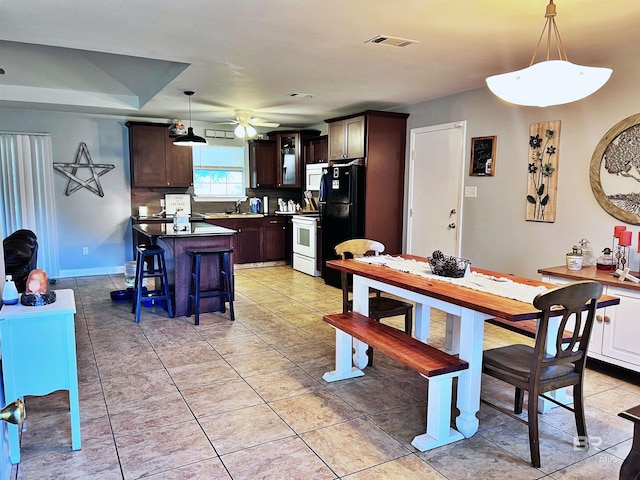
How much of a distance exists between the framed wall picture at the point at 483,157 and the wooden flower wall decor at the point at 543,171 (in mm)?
412

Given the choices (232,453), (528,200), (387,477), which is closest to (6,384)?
(232,453)

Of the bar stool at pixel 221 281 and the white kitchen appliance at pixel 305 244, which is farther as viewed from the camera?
the white kitchen appliance at pixel 305 244

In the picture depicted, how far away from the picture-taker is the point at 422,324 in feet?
12.0

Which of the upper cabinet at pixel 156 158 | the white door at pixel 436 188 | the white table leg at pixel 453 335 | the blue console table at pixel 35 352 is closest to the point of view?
the blue console table at pixel 35 352

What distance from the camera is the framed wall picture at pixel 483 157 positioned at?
15.1 ft

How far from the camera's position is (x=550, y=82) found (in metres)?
2.22

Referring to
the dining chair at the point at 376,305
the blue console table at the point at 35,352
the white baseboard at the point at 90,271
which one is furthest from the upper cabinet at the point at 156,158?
the blue console table at the point at 35,352

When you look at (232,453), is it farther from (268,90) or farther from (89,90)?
(89,90)

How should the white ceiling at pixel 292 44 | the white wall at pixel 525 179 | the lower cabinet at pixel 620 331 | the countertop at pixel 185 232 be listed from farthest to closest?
the countertop at pixel 185 232 < the white wall at pixel 525 179 < the lower cabinet at pixel 620 331 < the white ceiling at pixel 292 44

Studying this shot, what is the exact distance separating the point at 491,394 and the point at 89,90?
19.0ft

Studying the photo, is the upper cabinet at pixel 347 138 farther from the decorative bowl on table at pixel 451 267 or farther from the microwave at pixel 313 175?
the decorative bowl on table at pixel 451 267

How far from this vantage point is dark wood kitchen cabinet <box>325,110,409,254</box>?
5.60m

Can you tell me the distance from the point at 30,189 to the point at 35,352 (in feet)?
16.4

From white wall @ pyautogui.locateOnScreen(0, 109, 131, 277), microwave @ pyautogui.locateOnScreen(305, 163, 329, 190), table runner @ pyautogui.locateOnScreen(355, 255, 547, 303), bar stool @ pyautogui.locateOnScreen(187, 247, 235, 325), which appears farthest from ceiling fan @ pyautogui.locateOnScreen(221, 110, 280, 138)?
table runner @ pyautogui.locateOnScreen(355, 255, 547, 303)
